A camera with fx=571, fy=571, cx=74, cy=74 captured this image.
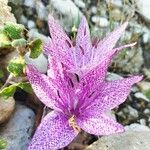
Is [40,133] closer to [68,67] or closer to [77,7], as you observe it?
[68,67]

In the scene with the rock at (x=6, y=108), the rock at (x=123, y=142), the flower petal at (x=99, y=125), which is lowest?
the rock at (x=123, y=142)

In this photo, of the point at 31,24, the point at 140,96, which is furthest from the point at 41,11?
the point at 140,96

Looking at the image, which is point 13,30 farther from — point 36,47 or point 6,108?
point 6,108

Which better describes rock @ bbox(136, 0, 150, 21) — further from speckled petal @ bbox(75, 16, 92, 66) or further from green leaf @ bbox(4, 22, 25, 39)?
green leaf @ bbox(4, 22, 25, 39)

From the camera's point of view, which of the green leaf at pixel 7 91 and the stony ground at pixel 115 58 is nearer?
the green leaf at pixel 7 91

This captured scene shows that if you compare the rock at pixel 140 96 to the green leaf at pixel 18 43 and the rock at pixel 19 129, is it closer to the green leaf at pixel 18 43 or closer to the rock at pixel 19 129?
the rock at pixel 19 129

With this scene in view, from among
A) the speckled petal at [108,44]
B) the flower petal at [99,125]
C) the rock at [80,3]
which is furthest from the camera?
the rock at [80,3]

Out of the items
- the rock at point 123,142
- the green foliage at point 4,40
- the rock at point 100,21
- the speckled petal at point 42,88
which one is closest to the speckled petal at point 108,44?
the speckled petal at point 42,88
